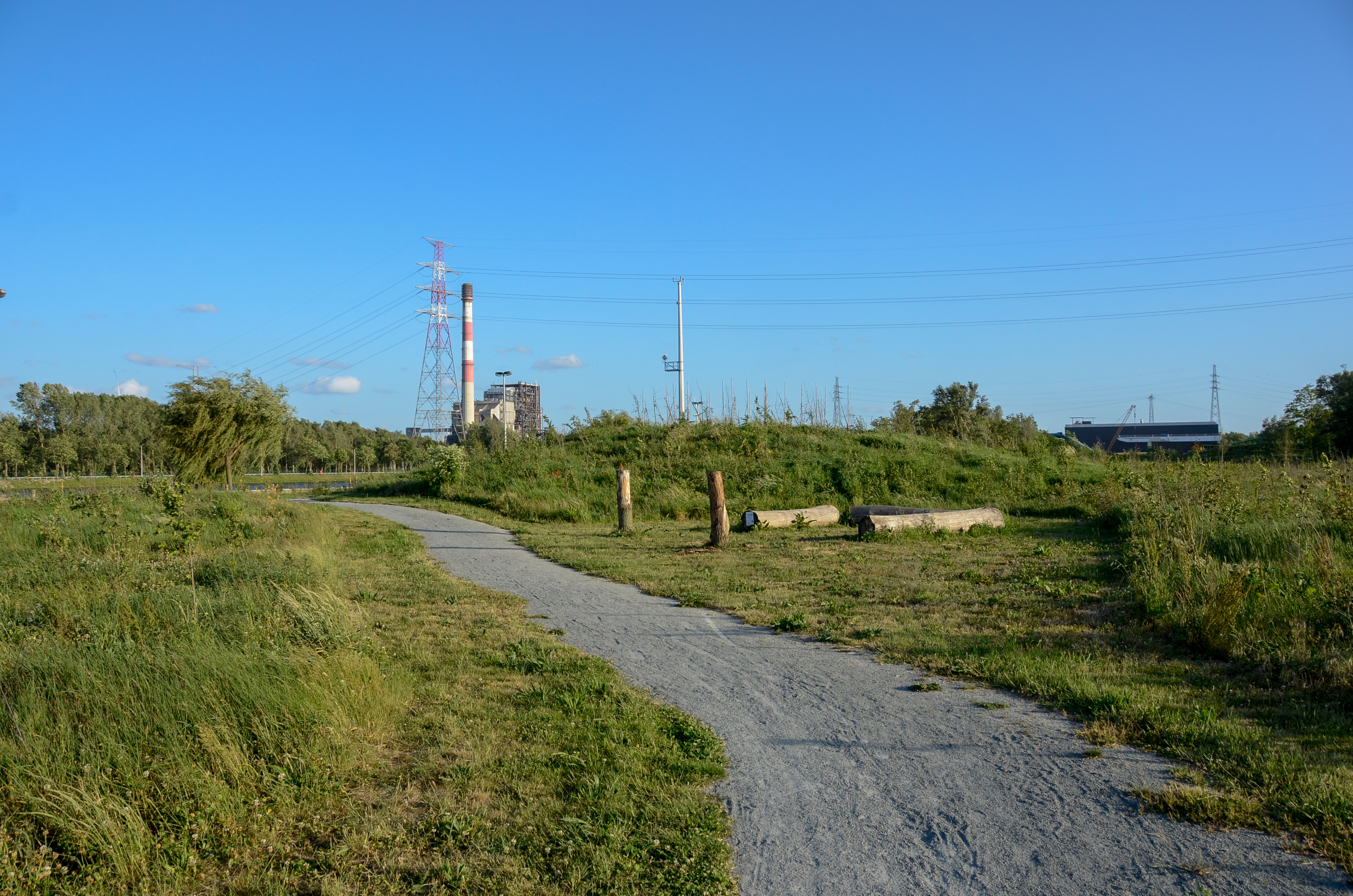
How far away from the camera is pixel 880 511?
15570mm

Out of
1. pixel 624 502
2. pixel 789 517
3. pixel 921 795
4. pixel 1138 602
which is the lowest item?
pixel 921 795

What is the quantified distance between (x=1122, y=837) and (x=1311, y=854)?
690 millimetres

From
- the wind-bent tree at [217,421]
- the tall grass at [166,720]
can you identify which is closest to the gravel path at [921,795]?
the tall grass at [166,720]

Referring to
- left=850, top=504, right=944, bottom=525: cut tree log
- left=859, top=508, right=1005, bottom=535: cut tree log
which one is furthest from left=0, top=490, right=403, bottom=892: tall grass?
left=850, top=504, right=944, bottom=525: cut tree log

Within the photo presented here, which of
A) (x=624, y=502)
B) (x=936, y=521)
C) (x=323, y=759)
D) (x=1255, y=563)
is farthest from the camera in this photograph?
(x=624, y=502)

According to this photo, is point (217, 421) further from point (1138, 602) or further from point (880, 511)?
point (1138, 602)

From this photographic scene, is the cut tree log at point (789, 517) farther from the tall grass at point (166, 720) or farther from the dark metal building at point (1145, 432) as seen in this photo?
the dark metal building at point (1145, 432)

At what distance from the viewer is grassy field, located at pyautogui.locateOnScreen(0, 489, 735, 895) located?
3.26 meters

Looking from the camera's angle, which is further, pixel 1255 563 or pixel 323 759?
pixel 1255 563

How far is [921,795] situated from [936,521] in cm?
1131

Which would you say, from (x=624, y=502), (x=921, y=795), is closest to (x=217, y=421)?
(x=624, y=502)

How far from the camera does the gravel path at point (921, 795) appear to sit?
10.1 feet

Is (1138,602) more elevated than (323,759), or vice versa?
(1138,602)

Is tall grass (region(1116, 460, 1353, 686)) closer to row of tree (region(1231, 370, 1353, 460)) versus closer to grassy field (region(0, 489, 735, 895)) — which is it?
grassy field (region(0, 489, 735, 895))
